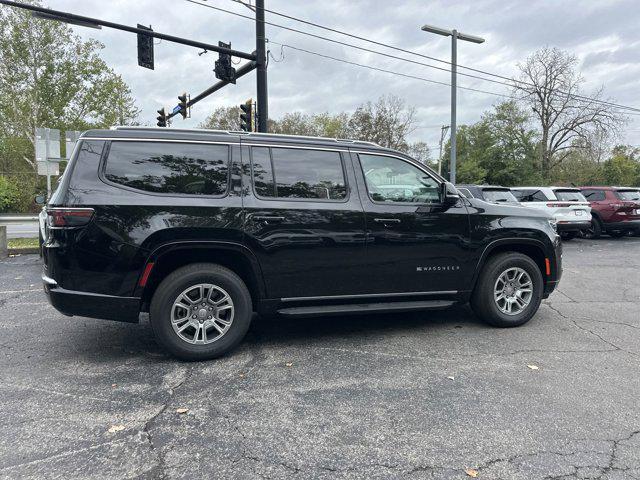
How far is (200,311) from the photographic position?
398cm

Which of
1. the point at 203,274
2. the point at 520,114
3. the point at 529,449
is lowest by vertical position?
the point at 529,449

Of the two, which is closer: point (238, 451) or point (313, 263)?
point (238, 451)

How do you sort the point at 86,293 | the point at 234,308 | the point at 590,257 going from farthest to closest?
the point at 590,257 → the point at 234,308 → the point at 86,293

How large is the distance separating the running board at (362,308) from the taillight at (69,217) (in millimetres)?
1870

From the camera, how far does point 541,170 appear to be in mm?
38375

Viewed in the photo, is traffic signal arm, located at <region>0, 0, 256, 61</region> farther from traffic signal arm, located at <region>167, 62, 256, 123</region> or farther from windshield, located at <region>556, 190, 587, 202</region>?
windshield, located at <region>556, 190, 587, 202</region>

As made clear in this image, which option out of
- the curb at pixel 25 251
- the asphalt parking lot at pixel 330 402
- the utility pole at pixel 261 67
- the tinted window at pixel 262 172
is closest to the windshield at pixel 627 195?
the asphalt parking lot at pixel 330 402

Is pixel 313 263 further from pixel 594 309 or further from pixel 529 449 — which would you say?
pixel 594 309

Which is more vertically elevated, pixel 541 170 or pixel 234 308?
pixel 541 170

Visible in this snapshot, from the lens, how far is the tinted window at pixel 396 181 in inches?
178

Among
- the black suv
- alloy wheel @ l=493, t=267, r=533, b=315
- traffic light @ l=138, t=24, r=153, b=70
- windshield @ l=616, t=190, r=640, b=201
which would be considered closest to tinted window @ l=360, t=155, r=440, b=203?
the black suv

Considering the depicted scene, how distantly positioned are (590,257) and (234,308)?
10227mm

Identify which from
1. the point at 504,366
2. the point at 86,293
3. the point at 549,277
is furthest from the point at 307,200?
the point at 549,277

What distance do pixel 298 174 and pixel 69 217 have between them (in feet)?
6.61
